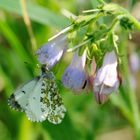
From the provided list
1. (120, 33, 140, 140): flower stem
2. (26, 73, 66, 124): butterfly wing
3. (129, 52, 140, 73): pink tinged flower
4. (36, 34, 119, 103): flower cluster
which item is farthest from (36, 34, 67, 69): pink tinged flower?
(129, 52, 140, 73): pink tinged flower

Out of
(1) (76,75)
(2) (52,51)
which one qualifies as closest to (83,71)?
(1) (76,75)

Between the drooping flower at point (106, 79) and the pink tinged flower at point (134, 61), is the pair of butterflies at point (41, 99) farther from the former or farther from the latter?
Answer: the pink tinged flower at point (134, 61)

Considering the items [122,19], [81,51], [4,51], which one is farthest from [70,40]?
[4,51]

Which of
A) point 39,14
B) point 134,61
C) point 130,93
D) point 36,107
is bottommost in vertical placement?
point 36,107

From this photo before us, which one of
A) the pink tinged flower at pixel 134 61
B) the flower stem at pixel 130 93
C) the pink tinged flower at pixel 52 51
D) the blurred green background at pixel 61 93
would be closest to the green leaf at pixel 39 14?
the blurred green background at pixel 61 93

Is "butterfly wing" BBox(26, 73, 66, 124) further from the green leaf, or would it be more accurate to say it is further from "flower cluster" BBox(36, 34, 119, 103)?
the green leaf

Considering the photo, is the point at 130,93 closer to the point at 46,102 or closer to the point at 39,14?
the point at 39,14
